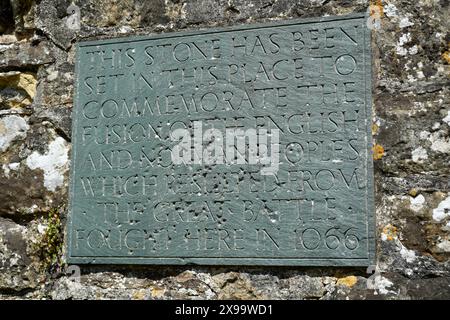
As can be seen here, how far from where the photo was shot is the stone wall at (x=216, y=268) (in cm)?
279

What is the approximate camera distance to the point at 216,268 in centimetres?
296

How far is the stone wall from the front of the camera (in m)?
2.79

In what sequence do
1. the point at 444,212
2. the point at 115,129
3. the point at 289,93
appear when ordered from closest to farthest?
1. the point at 444,212
2. the point at 289,93
3. the point at 115,129

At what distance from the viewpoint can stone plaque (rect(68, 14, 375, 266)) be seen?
9.36 ft

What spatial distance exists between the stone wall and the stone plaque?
0.08m

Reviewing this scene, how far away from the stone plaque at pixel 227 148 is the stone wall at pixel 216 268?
8 cm

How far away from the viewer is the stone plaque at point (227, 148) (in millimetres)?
2852

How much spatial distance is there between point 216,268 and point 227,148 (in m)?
0.56

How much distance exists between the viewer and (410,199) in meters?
2.81

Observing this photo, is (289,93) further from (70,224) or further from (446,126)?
(70,224)

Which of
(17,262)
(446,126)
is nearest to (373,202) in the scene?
(446,126)

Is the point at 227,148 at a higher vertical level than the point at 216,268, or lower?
higher
